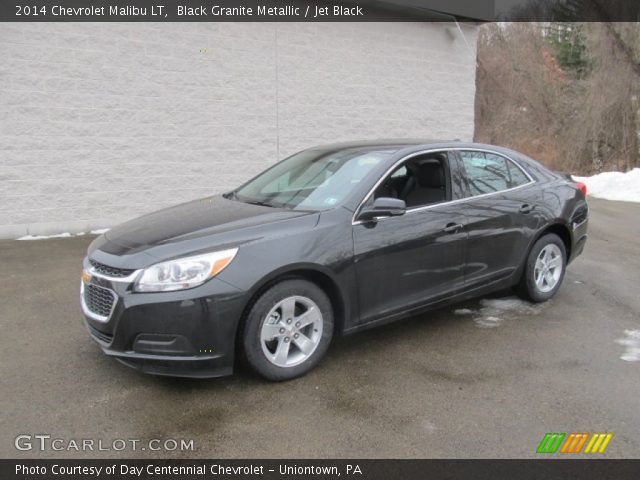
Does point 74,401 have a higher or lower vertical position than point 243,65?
lower

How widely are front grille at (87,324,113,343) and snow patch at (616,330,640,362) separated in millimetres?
3605

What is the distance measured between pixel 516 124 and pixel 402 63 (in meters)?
15.1

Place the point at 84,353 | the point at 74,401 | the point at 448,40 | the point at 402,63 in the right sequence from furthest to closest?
the point at 448,40
the point at 402,63
the point at 84,353
the point at 74,401

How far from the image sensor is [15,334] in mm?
4430

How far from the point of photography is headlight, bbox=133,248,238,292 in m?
3.21

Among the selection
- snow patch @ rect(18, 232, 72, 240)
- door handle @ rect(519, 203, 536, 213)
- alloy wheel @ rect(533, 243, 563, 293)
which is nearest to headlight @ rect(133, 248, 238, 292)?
door handle @ rect(519, 203, 536, 213)

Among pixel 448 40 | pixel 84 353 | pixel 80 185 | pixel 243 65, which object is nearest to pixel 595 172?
pixel 448 40

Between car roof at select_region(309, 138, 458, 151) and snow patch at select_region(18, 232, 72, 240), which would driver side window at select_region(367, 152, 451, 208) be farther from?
snow patch at select_region(18, 232, 72, 240)

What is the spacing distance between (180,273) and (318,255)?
89 centimetres

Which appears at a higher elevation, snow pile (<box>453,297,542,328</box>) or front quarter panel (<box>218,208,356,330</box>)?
front quarter panel (<box>218,208,356,330</box>)
